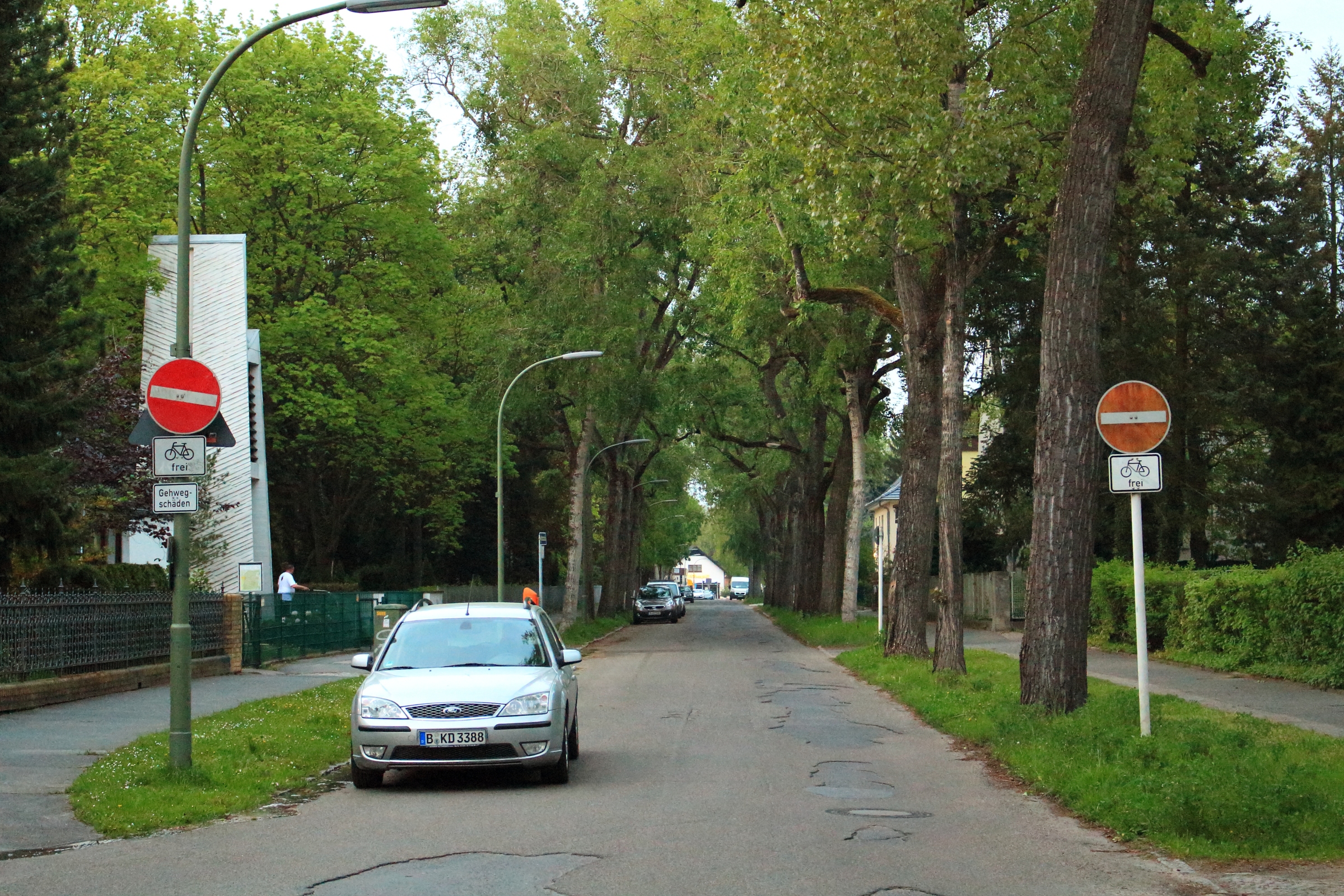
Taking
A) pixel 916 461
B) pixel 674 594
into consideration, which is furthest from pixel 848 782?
pixel 674 594

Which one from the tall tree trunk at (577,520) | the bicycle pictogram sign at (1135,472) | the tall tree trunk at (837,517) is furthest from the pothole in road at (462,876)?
the tall tree trunk at (577,520)

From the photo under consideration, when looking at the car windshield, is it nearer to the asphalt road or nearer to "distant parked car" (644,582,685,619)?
the asphalt road

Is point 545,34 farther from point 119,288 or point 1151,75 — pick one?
point 1151,75

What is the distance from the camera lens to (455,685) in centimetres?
1102

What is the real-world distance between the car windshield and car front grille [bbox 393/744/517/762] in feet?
3.46

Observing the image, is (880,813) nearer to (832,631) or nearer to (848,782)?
(848,782)

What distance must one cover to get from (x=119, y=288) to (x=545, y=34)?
43.9ft

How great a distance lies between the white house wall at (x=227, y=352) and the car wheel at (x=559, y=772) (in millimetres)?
22726

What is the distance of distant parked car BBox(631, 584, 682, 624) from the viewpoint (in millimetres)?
60000

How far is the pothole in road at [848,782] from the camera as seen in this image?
34.6 feet

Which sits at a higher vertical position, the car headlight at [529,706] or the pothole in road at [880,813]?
the car headlight at [529,706]

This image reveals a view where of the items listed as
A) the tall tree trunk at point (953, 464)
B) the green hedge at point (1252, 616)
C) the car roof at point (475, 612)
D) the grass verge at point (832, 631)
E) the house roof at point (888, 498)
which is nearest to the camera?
the car roof at point (475, 612)

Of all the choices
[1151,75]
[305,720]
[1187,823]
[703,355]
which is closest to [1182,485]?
[703,355]

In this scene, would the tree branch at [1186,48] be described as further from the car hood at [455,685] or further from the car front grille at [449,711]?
the car front grille at [449,711]
